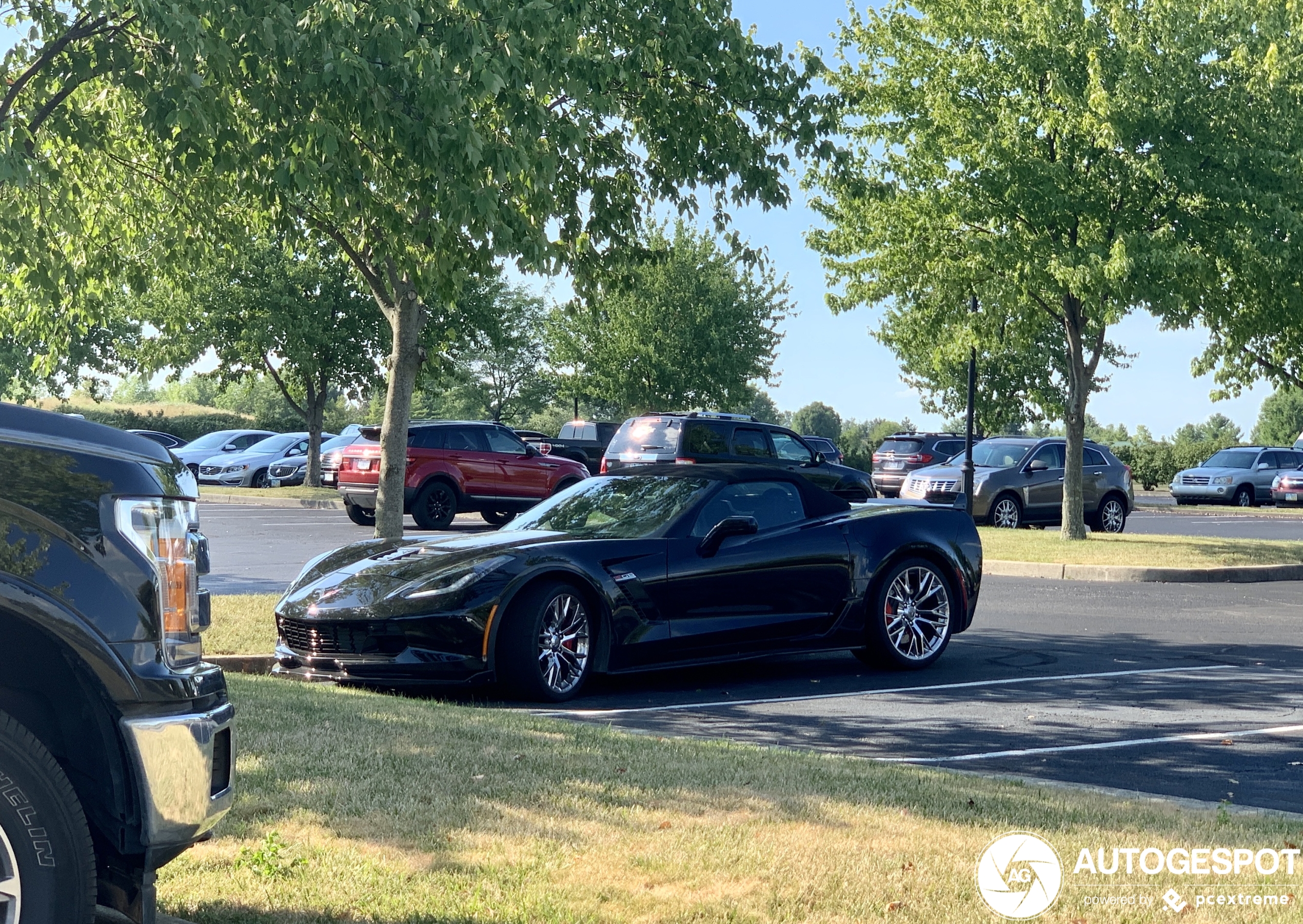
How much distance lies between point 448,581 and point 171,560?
517 centimetres

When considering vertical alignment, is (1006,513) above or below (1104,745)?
above

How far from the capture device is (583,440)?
36.4 meters

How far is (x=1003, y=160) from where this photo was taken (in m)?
19.6

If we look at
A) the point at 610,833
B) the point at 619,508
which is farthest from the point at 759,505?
the point at 610,833

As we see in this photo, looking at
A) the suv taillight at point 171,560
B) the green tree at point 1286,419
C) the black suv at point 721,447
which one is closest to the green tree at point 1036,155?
the black suv at point 721,447

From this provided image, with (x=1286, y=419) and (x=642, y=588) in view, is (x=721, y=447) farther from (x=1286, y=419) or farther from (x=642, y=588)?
Result: (x=1286, y=419)

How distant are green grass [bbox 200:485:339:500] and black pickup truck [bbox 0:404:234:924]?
90.7 feet

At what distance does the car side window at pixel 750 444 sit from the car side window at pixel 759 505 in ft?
38.2

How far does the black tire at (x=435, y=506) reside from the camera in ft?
76.6

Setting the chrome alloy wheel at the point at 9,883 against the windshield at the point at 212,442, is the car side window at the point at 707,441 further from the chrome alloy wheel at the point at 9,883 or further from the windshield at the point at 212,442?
the windshield at the point at 212,442

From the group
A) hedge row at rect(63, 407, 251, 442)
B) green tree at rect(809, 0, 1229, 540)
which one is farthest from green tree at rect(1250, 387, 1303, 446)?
green tree at rect(809, 0, 1229, 540)

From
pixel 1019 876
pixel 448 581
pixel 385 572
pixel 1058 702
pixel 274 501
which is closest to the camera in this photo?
pixel 1019 876

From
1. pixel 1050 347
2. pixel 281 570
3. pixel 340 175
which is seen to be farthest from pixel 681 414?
pixel 1050 347

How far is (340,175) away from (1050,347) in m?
41.5
